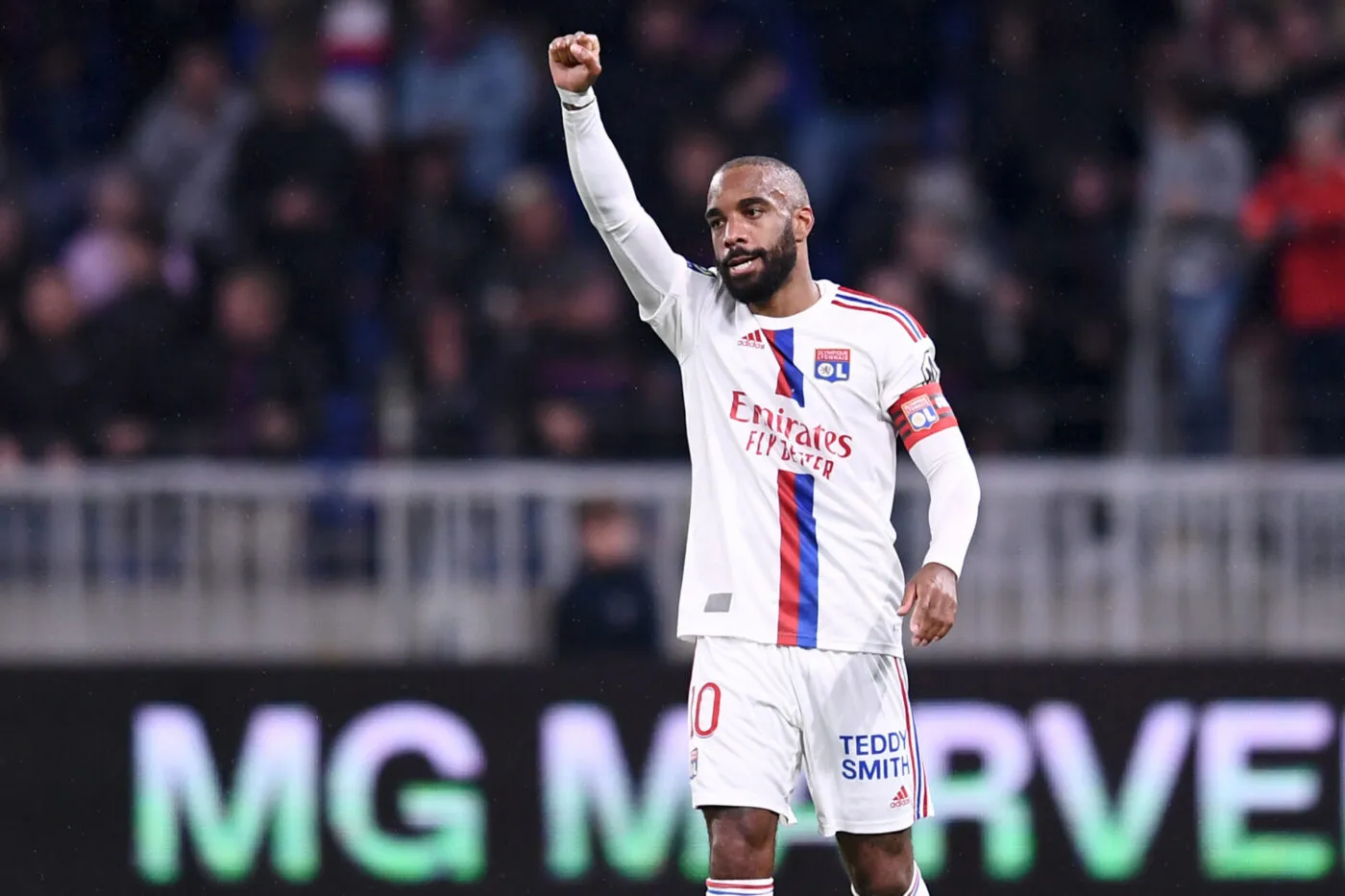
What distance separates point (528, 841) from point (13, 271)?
4.25 metres

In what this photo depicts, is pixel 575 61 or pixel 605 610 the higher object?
pixel 575 61

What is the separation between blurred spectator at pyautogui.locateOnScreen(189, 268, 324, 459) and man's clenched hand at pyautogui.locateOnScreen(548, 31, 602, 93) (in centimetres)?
475

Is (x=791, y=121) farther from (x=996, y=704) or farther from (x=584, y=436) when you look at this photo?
(x=996, y=704)

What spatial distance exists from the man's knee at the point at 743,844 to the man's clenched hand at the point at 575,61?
200 cm

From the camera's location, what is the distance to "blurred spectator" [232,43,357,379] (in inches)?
455

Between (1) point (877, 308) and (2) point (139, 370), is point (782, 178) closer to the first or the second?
(1) point (877, 308)

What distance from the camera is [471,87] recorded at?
12.8 metres

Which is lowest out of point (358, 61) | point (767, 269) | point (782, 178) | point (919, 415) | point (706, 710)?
point (706, 710)

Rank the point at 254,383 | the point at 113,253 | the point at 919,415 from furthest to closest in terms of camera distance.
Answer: the point at 113,253
the point at 254,383
the point at 919,415

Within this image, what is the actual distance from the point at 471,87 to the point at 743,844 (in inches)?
289

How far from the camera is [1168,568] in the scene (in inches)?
416

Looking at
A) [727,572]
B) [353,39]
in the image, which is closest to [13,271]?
[353,39]

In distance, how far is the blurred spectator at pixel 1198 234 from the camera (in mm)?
11383

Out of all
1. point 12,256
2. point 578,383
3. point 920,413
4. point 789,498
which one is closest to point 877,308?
point 920,413
